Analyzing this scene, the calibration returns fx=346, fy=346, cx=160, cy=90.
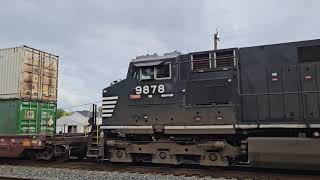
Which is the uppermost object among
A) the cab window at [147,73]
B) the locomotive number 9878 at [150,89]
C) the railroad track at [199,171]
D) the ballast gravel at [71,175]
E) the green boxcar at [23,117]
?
the cab window at [147,73]

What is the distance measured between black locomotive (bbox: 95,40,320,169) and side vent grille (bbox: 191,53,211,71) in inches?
1.3

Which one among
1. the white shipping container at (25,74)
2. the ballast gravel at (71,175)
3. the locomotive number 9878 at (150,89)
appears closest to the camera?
the ballast gravel at (71,175)

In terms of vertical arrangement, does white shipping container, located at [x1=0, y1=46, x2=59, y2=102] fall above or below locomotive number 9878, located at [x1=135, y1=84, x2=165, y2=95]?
above

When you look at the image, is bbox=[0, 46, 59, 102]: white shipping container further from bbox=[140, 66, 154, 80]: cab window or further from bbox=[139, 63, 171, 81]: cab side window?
bbox=[140, 66, 154, 80]: cab window

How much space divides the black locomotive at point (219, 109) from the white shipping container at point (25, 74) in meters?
3.72

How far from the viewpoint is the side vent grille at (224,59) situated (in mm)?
10875

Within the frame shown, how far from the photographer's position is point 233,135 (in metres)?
10.6

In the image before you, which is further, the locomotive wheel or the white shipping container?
the white shipping container

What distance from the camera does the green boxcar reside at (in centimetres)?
1321

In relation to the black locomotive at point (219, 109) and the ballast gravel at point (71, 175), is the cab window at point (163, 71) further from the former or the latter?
the ballast gravel at point (71, 175)

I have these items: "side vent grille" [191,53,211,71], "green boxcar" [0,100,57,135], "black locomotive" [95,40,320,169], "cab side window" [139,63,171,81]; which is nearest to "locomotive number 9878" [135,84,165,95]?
"black locomotive" [95,40,320,169]

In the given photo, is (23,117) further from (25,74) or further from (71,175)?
(71,175)

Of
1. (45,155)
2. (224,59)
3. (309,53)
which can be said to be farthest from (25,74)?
(309,53)

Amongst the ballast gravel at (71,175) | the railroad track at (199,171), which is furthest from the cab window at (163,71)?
the ballast gravel at (71,175)
